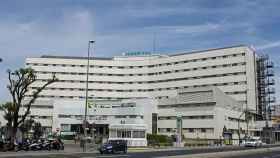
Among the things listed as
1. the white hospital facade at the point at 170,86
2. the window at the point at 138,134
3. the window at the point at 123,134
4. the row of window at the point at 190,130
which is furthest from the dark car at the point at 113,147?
the row of window at the point at 190,130

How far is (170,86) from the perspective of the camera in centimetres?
15038

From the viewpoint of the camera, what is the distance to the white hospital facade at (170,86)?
115000 millimetres

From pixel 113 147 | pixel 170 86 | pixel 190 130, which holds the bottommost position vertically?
pixel 113 147

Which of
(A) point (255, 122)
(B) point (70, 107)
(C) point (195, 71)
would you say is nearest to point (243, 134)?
(A) point (255, 122)

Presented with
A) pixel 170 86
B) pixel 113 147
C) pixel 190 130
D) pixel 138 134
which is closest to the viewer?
pixel 113 147

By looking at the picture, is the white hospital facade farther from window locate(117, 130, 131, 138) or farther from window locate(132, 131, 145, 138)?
window locate(132, 131, 145, 138)

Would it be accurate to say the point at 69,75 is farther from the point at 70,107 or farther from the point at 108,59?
the point at 70,107

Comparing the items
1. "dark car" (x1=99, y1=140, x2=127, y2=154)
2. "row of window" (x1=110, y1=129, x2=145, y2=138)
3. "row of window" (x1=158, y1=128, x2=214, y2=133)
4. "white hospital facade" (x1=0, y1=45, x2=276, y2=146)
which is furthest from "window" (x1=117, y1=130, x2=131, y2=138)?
"row of window" (x1=158, y1=128, x2=214, y2=133)

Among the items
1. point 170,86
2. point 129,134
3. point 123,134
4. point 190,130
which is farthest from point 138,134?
point 170,86

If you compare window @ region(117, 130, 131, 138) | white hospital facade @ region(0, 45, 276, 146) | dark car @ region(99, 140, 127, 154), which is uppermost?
white hospital facade @ region(0, 45, 276, 146)

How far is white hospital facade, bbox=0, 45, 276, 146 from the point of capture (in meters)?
115

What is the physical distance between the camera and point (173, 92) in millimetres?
148250

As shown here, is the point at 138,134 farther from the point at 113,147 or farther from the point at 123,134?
the point at 113,147

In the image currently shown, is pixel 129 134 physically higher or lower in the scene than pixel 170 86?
lower
